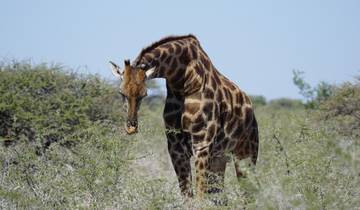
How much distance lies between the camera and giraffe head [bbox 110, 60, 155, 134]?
862 centimetres

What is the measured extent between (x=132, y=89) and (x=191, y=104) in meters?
0.94

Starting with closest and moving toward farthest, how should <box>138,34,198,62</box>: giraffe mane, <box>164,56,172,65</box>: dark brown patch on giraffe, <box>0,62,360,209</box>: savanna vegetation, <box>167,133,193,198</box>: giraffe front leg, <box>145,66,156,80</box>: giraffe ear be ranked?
<box>0,62,360,209</box>: savanna vegetation
<box>145,66,156,80</box>: giraffe ear
<box>138,34,198,62</box>: giraffe mane
<box>164,56,172,65</box>: dark brown patch on giraffe
<box>167,133,193,198</box>: giraffe front leg

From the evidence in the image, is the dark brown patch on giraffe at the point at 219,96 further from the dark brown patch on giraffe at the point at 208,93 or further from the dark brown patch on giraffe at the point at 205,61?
the dark brown patch on giraffe at the point at 205,61

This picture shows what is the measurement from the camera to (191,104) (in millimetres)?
9391

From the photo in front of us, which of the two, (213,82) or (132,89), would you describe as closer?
(132,89)

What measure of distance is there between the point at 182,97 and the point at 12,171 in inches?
77.0

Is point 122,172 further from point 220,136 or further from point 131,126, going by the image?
point 220,136

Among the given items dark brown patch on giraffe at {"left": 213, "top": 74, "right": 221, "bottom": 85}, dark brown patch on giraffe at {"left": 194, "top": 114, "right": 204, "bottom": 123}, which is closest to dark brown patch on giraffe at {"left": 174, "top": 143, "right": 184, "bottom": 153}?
dark brown patch on giraffe at {"left": 194, "top": 114, "right": 204, "bottom": 123}

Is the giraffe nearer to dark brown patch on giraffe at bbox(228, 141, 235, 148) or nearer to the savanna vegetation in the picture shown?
dark brown patch on giraffe at bbox(228, 141, 235, 148)

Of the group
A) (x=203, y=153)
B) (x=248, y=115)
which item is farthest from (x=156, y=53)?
(x=248, y=115)

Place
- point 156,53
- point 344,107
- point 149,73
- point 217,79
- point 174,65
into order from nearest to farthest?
point 149,73 → point 156,53 → point 174,65 → point 217,79 → point 344,107

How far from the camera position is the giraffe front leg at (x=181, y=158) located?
9.66m

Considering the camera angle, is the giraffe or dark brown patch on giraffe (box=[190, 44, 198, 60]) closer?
the giraffe

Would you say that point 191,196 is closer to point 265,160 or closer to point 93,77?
point 265,160
